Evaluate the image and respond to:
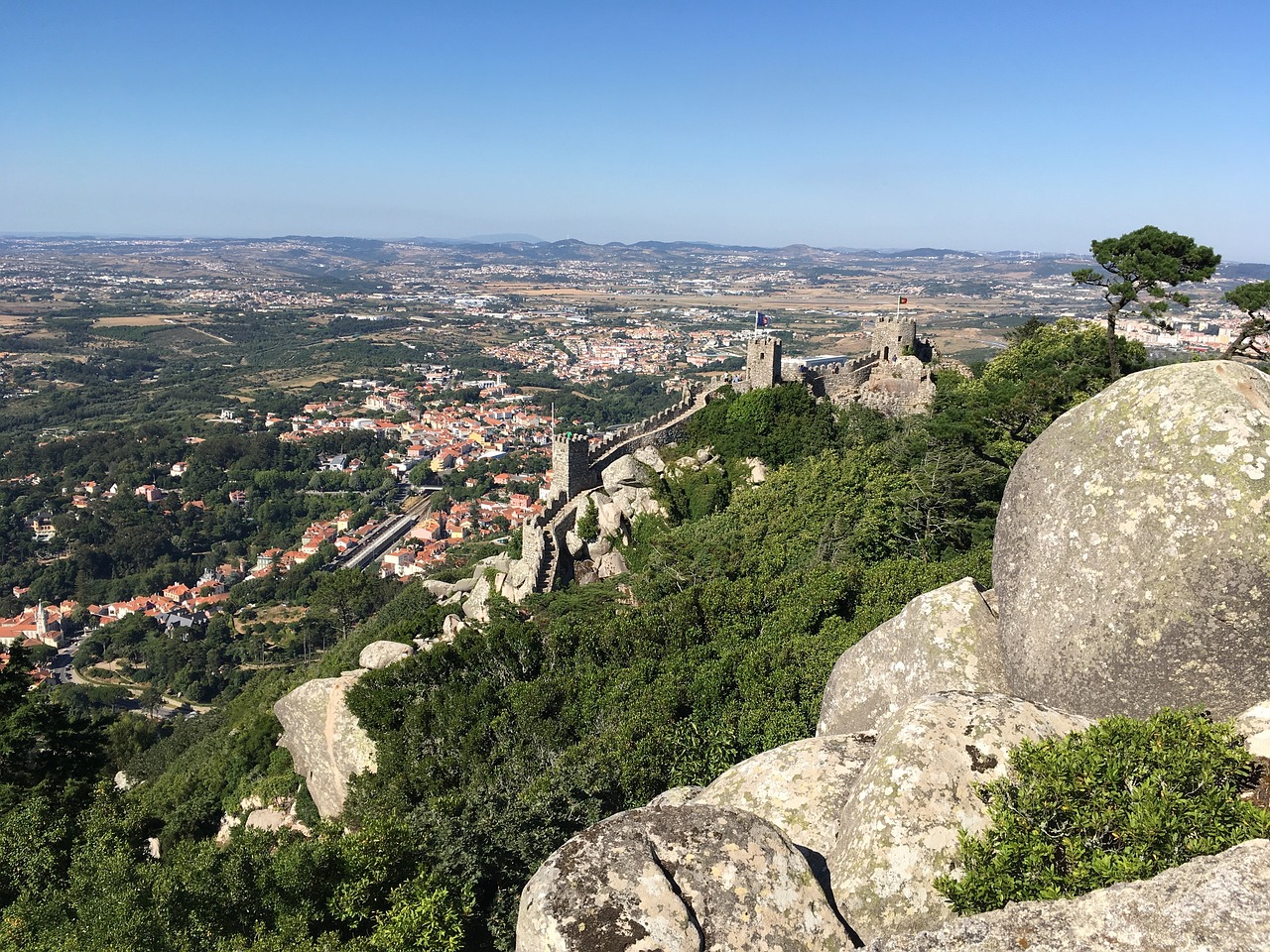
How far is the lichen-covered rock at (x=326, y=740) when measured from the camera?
15172mm

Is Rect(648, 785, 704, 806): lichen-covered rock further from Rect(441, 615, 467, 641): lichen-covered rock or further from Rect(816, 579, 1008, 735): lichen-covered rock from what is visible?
Rect(441, 615, 467, 641): lichen-covered rock

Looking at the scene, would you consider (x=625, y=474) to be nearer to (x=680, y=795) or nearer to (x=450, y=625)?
(x=450, y=625)

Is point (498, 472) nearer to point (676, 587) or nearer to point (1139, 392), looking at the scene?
point (676, 587)

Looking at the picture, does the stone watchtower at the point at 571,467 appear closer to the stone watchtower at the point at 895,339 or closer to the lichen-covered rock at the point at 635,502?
the lichen-covered rock at the point at 635,502

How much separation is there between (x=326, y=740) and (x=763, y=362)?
21.1 meters

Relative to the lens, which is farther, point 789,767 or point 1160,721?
point 789,767

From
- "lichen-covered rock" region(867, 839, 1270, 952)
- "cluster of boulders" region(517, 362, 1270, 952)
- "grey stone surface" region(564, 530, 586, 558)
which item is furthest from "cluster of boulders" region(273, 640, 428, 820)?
Result: "lichen-covered rock" region(867, 839, 1270, 952)

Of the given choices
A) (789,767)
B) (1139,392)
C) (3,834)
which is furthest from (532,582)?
(1139,392)

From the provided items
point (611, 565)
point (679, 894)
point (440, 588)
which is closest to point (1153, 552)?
point (679, 894)

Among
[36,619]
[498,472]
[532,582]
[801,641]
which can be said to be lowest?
[36,619]

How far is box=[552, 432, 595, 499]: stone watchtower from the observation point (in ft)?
91.5

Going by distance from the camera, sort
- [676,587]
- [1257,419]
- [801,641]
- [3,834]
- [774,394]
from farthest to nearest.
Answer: [774,394]
[676,587]
[801,641]
[3,834]
[1257,419]

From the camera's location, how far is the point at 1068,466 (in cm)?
738

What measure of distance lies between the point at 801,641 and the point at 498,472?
80006 millimetres
